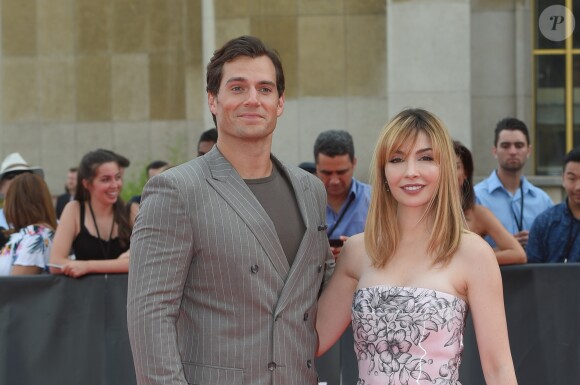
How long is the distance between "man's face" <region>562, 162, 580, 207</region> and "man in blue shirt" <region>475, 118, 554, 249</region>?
1115 millimetres

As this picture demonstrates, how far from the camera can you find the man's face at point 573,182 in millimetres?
7652

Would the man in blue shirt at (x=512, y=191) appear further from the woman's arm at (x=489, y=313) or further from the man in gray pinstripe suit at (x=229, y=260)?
the man in gray pinstripe suit at (x=229, y=260)

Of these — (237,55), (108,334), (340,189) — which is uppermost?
(237,55)

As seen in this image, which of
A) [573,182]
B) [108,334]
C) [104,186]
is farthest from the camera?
[104,186]

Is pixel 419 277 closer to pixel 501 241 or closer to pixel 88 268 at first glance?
pixel 501 241

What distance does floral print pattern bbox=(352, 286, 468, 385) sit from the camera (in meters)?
4.27

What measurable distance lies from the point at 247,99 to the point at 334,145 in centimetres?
400

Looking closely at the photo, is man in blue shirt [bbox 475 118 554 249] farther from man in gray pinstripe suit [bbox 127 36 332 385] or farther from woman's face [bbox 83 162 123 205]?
man in gray pinstripe suit [bbox 127 36 332 385]

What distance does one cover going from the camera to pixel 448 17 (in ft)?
45.1

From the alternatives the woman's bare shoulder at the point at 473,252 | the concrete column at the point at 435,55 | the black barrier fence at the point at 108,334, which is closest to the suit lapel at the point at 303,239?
the woman's bare shoulder at the point at 473,252

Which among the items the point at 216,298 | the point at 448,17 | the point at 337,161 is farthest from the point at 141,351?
the point at 448,17

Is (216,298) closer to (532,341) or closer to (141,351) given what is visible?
(141,351)

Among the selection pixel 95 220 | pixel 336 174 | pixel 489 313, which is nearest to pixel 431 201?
pixel 489 313

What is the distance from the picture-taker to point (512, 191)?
29.5 ft
